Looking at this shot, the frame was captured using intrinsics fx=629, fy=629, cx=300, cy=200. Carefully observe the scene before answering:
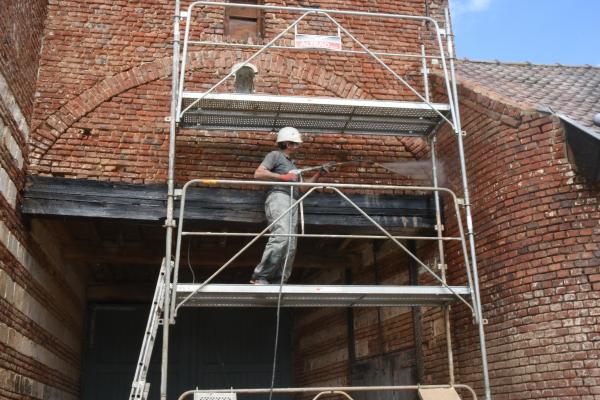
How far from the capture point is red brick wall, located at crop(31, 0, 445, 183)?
718cm

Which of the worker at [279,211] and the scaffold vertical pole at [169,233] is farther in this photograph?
the worker at [279,211]

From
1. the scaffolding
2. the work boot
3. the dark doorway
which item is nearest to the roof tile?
the scaffolding

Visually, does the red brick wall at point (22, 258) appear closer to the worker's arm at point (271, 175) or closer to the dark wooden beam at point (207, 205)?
the dark wooden beam at point (207, 205)

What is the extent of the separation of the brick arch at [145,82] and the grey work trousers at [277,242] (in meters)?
2.26

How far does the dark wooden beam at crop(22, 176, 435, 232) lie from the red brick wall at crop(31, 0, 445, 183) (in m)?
0.29

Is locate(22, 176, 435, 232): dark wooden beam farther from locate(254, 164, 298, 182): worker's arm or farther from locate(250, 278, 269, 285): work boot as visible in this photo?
locate(250, 278, 269, 285): work boot

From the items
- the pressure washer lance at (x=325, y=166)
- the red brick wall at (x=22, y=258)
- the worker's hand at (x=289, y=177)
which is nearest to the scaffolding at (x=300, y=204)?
the worker's hand at (x=289, y=177)

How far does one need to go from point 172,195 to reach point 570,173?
3.76 m

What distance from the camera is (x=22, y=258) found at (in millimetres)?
6594

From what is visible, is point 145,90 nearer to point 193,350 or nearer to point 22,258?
point 22,258

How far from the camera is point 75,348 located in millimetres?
9664

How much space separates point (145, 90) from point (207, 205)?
1.79m

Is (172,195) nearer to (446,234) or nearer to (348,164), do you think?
(348,164)

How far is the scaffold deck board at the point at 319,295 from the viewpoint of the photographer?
5.61 m
